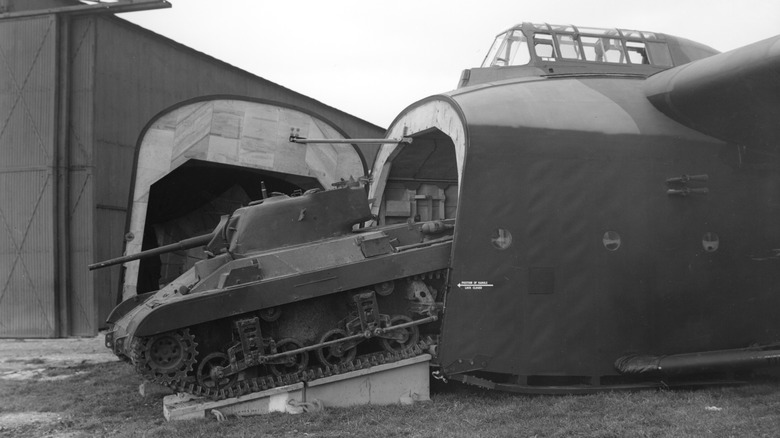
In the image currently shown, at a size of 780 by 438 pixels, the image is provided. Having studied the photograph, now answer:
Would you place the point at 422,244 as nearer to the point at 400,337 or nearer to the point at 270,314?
the point at 400,337

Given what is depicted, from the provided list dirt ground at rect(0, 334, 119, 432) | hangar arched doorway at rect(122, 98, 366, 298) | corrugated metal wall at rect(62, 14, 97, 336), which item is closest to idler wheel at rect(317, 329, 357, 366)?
dirt ground at rect(0, 334, 119, 432)

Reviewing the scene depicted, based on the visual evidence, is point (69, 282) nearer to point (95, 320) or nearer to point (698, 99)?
point (95, 320)

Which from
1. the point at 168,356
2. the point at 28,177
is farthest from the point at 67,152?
the point at 168,356

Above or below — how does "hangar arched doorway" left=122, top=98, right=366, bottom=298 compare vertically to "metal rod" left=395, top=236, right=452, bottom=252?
above

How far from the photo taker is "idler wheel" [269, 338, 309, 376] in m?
9.18

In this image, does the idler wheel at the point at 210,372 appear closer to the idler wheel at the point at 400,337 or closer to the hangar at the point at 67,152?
the idler wheel at the point at 400,337

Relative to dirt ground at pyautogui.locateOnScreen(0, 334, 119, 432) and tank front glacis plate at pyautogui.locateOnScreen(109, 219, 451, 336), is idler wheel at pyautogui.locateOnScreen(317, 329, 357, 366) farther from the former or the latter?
dirt ground at pyautogui.locateOnScreen(0, 334, 119, 432)

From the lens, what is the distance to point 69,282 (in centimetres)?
1694

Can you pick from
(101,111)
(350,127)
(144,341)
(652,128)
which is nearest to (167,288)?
(144,341)

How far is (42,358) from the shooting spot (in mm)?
14016

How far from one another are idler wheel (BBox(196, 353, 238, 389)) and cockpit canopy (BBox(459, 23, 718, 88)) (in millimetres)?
6058

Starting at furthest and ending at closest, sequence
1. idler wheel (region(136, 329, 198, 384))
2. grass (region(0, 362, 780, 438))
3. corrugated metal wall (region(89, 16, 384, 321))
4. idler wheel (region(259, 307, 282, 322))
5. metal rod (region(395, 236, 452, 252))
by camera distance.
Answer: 1. corrugated metal wall (region(89, 16, 384, 321))
2. metal rod (region(395, 236, 452, 252))
3. idler wheel (region(259, 307, 282, 322))
4. idler wheel (region(136, 329, 198, 384))
5. grass (region(0, 362, 780, 438))

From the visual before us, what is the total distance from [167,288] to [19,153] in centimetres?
869

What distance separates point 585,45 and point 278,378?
7.32 metres
